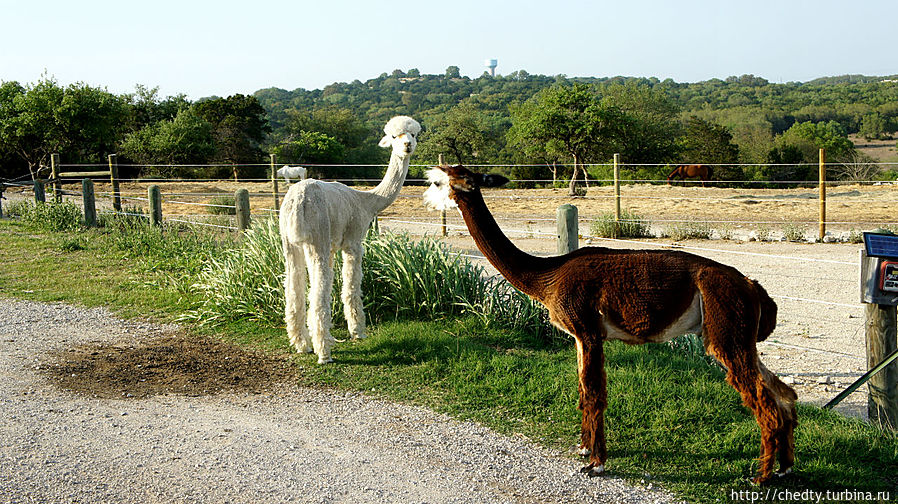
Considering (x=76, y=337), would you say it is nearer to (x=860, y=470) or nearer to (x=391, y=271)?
(x=391, y=271)

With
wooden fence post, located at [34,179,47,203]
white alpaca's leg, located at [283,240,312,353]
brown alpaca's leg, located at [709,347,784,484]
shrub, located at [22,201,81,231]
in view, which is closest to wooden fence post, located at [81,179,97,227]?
shrub, located at [22,201,81,231]

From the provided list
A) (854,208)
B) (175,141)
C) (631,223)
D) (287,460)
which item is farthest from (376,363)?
(175,141)

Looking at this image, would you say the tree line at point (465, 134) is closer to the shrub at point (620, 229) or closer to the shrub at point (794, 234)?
the shrub at point (794, 234)

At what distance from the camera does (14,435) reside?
460cm

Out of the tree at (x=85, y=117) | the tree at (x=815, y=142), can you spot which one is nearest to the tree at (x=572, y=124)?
the tree at (x=85, y=117)

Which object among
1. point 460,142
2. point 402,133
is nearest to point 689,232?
point 402,133

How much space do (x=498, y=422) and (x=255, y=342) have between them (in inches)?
114

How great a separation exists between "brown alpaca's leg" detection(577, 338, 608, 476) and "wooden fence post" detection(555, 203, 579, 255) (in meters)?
2.46

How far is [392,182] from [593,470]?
315 cm

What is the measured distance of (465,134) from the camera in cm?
4188

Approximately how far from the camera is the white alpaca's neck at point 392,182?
19.9 feet

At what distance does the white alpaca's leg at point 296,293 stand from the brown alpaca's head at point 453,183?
8.27 ft

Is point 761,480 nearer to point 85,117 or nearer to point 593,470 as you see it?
point 593,470

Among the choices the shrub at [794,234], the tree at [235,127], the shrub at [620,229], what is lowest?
the shrub at [794,234]
